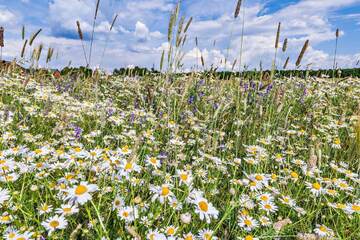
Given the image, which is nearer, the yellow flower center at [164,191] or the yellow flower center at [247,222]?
the yellow flower center at [164,191]

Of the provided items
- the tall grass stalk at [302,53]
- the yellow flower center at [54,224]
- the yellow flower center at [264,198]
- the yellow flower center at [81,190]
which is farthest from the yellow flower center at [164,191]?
the tall grass stalk at [302,53]

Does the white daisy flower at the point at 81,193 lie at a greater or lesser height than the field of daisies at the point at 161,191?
greater

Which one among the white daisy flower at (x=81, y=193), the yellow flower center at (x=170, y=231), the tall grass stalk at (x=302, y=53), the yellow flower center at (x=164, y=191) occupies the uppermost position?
the tall grass stalk at (x=302, y=53)

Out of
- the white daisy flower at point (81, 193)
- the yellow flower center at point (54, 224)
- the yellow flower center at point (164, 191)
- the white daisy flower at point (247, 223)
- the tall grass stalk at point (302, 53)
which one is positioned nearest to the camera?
the white daisy flower at point (81, 193)

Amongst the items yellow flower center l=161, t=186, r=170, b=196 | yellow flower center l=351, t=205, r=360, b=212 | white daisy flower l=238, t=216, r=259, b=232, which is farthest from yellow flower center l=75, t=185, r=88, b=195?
yellow flower center l=351, t=205, r=360, b=212

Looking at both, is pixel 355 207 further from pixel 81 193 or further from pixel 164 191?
pixel 81 193

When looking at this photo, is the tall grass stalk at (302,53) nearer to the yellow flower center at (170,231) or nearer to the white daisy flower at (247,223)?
the white daisy flower at (247,223)

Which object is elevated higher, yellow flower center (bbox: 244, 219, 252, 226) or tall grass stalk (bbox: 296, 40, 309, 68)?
tall grass stalk (bbox: 296, 40, 309, 68)

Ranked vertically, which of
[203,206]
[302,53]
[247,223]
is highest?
[302,53]

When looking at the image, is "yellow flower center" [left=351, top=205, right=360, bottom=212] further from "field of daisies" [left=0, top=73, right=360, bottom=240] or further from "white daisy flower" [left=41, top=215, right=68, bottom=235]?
"white daisy flower" [left=41, top=215, right=68, bottom=235]

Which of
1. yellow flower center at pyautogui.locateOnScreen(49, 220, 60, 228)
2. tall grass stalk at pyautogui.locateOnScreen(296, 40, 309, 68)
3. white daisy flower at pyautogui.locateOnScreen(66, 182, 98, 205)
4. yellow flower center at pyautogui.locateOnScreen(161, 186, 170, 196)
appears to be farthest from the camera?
tall grass stalk at pyautogui.locateOnScreen(296, 40, 309, 68)

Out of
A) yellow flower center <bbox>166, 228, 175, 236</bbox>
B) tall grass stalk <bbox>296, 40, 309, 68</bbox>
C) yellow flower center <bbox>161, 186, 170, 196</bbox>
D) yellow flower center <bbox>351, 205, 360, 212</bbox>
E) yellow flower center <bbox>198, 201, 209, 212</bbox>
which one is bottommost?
yellow flower center <bbox>166, 228, 175, 236</bbox>

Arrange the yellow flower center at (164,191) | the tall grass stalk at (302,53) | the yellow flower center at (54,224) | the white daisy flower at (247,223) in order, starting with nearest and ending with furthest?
the yellow flower center at (54,224) < the yellow flower center at (164,191) < the white daisy flower at (247,223) < the tall grass stalk at (302,53)

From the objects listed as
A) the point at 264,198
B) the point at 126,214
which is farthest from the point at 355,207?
the point at 126,214
